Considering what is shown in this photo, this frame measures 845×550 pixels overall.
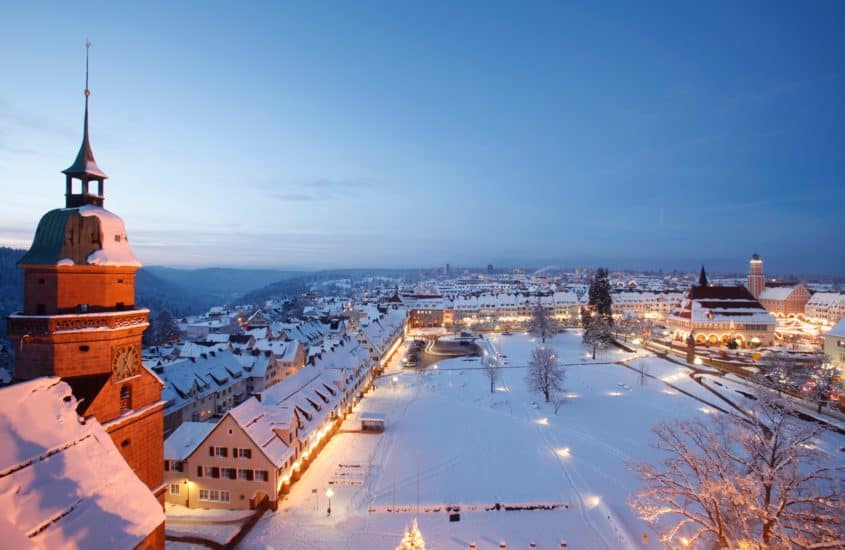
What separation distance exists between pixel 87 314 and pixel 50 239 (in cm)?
250

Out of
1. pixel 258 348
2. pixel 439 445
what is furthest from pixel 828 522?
pixel 258 348

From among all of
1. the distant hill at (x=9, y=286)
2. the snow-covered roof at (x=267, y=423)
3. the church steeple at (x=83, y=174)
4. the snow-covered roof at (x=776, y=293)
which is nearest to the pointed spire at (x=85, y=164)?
the church steeple at (x=83, y=174)

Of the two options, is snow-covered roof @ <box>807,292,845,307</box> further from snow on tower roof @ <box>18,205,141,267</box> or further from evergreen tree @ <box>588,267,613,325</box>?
snow on tower roof @ <box>18,205,141,267</box>

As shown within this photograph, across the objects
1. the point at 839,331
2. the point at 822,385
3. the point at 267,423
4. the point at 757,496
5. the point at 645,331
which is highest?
the point at 839,331

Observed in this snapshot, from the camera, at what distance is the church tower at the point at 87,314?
44.4 feet

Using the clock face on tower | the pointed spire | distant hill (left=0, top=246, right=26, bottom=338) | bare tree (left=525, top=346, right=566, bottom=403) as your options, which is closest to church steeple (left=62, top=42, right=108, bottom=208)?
the pointed spire

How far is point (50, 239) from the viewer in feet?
45.7

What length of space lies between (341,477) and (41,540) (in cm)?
1758

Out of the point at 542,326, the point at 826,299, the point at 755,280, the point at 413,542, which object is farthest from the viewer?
the point at 755,280

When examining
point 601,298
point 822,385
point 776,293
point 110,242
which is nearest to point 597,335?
point 601,298

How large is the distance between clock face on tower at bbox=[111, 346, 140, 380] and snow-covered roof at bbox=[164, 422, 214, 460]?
32.1 ft

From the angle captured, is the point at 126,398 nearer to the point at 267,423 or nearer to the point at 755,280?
the point at 267,423

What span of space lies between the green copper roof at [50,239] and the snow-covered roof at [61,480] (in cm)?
368

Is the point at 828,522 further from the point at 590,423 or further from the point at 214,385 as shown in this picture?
the point at 214,385
